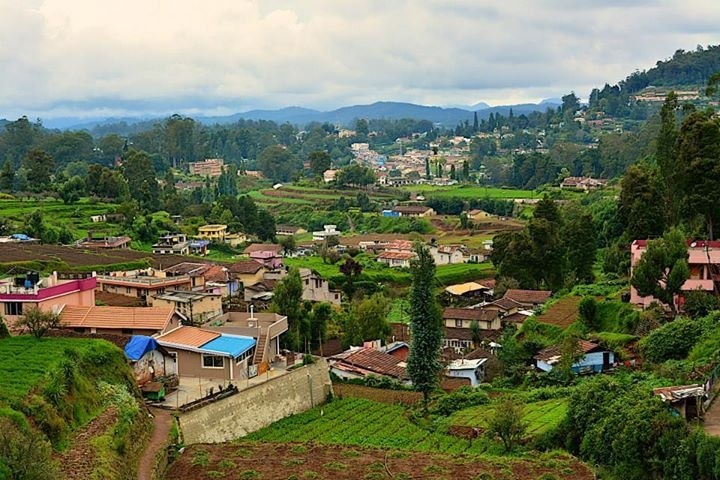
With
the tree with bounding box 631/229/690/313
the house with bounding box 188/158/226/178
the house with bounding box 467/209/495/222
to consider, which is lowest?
the house with bounding box 467/209/495/222

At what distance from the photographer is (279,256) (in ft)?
164

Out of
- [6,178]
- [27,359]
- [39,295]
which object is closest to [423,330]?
[39,295]

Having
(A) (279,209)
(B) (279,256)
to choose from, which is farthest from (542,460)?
(A) (279,209)

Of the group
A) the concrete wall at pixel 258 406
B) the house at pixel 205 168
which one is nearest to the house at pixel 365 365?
the concrete wall at pixel 258 406

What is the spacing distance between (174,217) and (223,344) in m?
41.8

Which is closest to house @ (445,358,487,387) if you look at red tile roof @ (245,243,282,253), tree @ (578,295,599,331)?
tree @ (578,295,599,331)

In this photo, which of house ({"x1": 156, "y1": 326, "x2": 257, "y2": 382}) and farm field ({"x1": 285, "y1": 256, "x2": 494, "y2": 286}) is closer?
house ({"x1": 156, "y1": 326, "x2": 257, "y2": 382})

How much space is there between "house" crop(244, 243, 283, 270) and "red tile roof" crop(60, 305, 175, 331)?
71.5ft

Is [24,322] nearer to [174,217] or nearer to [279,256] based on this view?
[279,256]

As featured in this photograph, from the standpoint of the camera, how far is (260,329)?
23.0m

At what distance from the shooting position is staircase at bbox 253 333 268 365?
21.6 meters

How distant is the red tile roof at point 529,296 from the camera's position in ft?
112

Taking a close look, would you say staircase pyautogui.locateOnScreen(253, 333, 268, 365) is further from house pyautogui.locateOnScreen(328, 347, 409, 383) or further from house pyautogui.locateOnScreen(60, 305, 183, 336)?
house pyautogui.locateOnScreen(328, 347, 409, 383)

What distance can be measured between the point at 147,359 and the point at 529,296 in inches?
741
